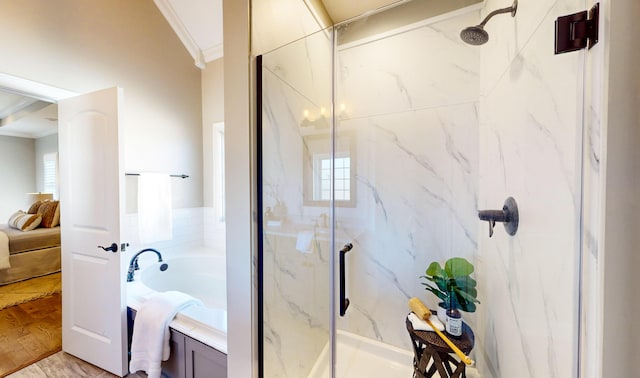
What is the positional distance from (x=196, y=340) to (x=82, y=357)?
1226 mm

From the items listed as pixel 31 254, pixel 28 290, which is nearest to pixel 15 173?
pixel 31 254

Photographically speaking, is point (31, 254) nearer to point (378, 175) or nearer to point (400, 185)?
point (378, 175)

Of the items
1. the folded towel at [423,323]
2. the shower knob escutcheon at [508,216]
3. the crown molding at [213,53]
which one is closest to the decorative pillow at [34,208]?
the crown molding at [213,53]

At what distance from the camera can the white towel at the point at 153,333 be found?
148cm

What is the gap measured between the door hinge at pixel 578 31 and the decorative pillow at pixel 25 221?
19.5ft

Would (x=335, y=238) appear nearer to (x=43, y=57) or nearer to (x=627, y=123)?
(x=627, y=123)

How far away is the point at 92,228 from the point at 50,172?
4193mm

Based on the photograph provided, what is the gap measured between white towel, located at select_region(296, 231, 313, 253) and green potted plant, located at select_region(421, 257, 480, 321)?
2.47 feet

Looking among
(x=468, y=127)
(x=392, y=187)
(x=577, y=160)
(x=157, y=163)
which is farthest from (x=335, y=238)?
(x=157, y=163)

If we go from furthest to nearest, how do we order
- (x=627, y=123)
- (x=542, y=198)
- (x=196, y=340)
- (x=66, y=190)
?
(x=66, y=190) → (x=196, y=340) → (x=542, y=198) → (x=627, y=123)

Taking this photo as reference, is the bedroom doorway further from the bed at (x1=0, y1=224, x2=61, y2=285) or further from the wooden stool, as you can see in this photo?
the wooden stool

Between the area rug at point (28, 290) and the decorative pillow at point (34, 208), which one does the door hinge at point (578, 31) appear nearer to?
the area rug at point (28, 290)

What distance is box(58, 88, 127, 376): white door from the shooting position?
1693mm

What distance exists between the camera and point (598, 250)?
1.56 feet
